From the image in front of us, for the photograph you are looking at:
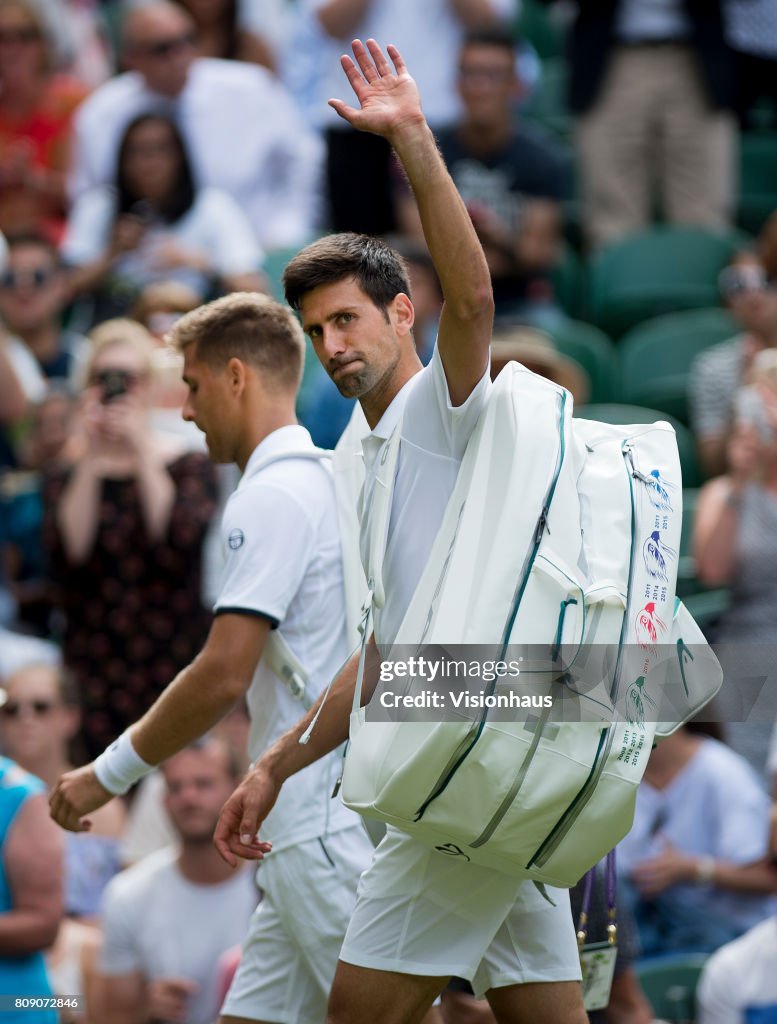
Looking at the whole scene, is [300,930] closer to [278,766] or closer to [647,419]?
[278,766]

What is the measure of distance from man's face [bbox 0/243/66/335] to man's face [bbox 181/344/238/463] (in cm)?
401

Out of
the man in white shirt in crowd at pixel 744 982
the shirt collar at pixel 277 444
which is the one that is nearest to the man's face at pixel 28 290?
the shirt collar at pixel 277 444

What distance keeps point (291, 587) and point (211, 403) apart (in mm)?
482

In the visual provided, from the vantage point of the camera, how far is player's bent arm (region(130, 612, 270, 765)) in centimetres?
372

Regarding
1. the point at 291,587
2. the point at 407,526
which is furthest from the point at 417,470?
the point at 291,587

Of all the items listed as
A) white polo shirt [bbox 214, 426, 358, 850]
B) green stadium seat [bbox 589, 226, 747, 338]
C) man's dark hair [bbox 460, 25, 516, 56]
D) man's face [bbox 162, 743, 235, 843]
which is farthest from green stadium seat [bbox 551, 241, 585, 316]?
white polo shirt [bbox 214, 426, 358, 850]

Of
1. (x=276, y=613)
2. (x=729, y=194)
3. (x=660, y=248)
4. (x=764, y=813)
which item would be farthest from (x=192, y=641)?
(x=729, y=194)

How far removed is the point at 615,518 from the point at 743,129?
26.5ft

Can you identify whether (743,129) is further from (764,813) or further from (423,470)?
(423,470)

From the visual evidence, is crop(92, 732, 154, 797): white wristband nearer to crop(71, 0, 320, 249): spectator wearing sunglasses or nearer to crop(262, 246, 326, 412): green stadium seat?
crop(262, 246, 326, 412): green stadium seat

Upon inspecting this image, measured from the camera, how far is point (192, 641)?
623 cm

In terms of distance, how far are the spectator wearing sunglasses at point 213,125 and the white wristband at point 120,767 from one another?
205 inches

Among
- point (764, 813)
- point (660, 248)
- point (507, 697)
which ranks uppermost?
point (507, 697)

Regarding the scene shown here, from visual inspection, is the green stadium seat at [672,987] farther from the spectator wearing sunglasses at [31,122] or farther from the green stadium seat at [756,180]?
the green stadium seat at [756,180]
